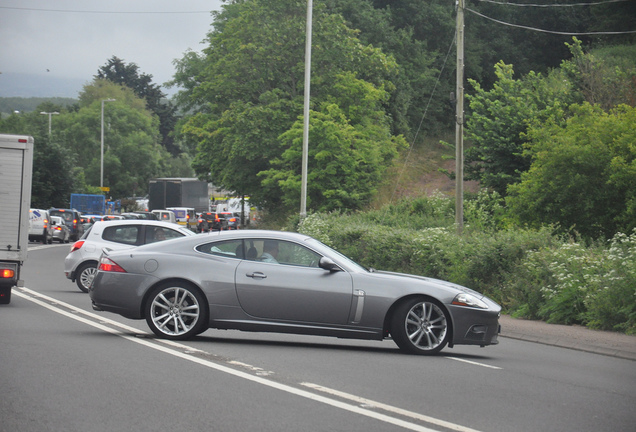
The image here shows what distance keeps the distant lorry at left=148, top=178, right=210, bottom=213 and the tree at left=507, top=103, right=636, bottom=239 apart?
4053cm

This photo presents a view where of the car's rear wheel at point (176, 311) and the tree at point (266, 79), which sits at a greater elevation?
the tree at point (266, 79)

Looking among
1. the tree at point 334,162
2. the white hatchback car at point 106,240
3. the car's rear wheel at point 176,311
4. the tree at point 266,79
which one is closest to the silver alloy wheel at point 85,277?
the white hatchback car at point 106,240

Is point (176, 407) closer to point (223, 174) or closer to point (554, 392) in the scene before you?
point (554, 392)

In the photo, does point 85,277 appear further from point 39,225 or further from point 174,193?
point 174,193

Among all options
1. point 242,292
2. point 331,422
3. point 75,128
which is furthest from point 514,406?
point 75,128

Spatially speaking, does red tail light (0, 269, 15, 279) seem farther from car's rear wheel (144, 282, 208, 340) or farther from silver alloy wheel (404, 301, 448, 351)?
silver alloy wheel (404, 301, 448, 351)

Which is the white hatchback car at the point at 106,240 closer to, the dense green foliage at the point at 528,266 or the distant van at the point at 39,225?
the dense green foliage at the point at 528,266

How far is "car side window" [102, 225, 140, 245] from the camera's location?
1962 cm

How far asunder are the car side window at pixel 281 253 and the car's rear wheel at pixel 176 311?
2.74 ft

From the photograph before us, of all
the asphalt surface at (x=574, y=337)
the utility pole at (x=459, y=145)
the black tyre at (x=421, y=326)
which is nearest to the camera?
the black tyre at (x=421, y=326)

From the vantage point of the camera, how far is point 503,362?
34.5 feet

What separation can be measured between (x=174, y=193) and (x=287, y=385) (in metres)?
55.0

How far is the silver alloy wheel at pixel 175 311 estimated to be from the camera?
35.6 feet

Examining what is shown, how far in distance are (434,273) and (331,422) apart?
13487mm
